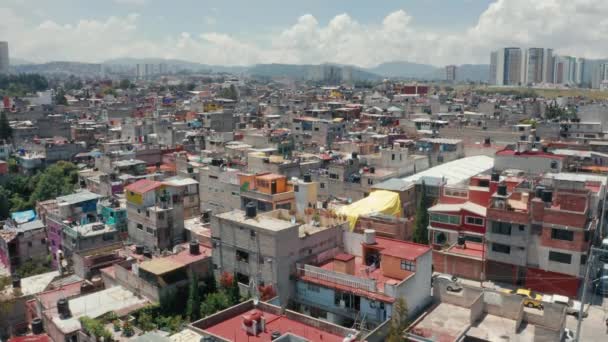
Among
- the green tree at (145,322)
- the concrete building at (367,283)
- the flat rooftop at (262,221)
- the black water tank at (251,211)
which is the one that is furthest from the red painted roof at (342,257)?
the green tree at (145,322)

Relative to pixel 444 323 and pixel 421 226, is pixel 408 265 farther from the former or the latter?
pixel 421 226

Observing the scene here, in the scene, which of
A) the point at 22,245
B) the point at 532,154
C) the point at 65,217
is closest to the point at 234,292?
the point at 65,217

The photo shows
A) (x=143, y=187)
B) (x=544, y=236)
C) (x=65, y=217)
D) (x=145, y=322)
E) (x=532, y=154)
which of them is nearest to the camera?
(x=145, y=322)

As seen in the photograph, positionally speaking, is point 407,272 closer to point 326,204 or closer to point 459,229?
point 459,229

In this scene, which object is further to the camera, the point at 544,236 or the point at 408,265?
the point at 544,236

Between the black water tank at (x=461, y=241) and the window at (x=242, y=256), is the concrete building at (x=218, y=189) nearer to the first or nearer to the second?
the window at (x=242, y=256)
